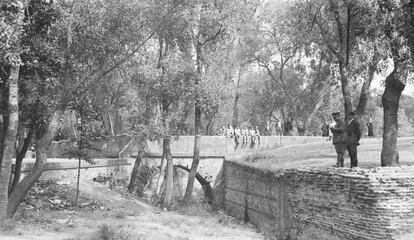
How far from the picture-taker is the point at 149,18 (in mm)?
16172

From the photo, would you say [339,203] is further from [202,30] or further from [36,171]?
[202,30]

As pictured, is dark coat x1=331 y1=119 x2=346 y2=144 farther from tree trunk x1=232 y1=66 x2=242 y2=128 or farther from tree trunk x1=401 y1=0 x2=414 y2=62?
tree trunk x1=232 y1=66 x2=242 y2=128

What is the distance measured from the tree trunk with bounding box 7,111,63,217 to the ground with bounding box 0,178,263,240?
1.62 ft

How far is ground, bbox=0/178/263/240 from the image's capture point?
12258 mm

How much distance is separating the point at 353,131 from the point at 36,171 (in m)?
8.40

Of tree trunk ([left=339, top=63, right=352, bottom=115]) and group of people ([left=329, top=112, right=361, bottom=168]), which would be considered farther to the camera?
tree trunk ([left=339, top=63, right=352, bottom=115])

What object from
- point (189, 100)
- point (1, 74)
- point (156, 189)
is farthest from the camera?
point (156, 189)

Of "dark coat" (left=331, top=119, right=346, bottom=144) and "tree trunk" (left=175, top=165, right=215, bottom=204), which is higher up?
"dark coat" (left=331, top=119, right=346, bottom=144)

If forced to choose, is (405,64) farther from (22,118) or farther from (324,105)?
(324,105)

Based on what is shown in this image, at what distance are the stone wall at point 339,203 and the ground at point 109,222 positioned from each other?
166cm

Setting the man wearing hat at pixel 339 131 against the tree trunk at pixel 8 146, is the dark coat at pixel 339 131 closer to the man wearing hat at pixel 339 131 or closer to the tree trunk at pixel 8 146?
the man wearing hat at pixel 339 131

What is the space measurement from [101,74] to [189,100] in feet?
20.0

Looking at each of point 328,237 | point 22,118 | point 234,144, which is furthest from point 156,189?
point 328,237

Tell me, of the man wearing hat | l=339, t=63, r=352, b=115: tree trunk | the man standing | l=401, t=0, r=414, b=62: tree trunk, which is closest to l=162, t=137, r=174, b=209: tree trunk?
l=339, t=63, r=352, b=115: tree trunk
